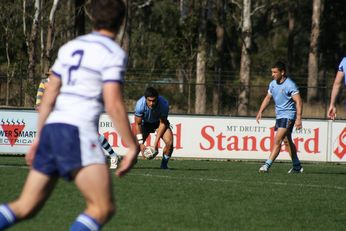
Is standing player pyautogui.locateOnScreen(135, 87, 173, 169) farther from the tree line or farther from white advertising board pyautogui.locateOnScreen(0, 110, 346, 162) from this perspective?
the tree line

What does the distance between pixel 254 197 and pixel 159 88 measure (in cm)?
2492

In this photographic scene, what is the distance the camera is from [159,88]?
122 ft

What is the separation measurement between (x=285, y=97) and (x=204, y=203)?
712 cm

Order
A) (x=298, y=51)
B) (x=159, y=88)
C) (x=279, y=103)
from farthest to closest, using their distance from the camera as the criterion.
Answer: (x=298, y=51) < (x=159, y=88) < (x=279, y=103)

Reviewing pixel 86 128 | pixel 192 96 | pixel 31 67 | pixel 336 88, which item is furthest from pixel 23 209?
pixel 31 67

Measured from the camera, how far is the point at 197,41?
150 feet

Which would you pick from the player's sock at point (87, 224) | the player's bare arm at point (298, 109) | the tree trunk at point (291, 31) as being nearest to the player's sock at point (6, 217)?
the player's sock at point (87, 224)

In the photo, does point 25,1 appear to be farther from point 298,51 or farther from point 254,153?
point 298,51

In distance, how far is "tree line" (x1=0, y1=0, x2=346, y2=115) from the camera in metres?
36.5

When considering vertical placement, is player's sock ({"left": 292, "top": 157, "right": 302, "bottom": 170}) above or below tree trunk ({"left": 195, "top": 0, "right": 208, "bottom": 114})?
below

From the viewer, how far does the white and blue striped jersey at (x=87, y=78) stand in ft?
21.5

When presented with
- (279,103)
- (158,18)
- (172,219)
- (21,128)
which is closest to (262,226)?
(172,219)

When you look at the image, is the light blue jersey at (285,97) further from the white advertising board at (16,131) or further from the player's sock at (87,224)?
the player's sock at (87,224)

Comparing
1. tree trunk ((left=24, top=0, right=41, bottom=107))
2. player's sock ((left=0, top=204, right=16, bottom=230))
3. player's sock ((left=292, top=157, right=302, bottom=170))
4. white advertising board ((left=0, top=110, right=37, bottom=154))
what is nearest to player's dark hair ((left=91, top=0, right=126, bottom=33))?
player's sock ((left=0, top=204, right=16, bottom=230))
